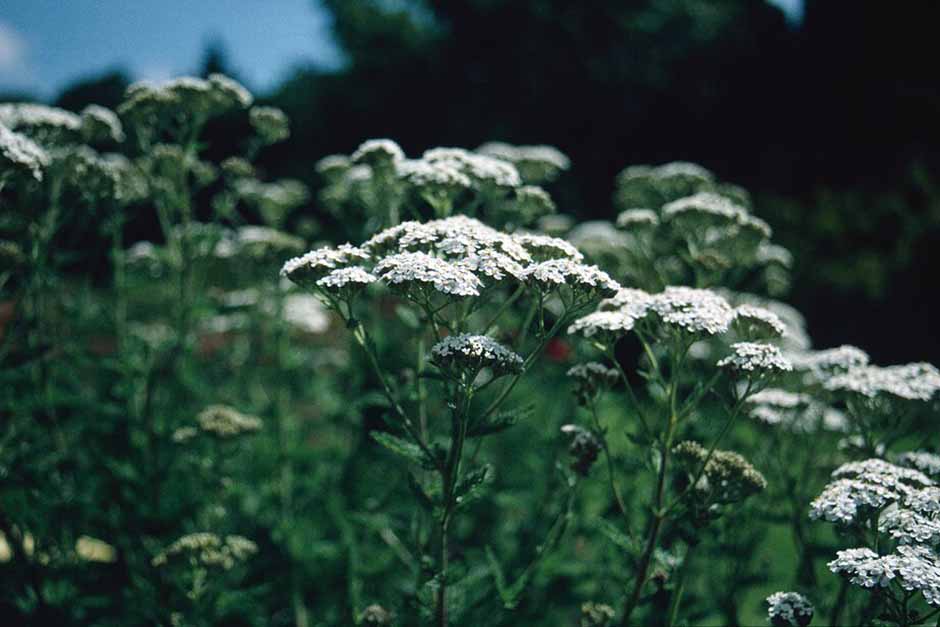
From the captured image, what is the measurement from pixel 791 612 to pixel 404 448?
1812 millimetres

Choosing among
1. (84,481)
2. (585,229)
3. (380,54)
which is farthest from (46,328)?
(380,54)

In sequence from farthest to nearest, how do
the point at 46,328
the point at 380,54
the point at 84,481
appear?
the point at 380,54 < the point at 46,328 < the point at 84,481

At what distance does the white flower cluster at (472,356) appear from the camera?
271cm

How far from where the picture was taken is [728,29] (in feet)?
87.2

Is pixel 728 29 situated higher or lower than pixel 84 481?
higher

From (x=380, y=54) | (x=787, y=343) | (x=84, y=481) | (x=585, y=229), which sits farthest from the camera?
(x=380, y=54)

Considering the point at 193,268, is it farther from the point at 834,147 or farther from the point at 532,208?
the point at 834,147

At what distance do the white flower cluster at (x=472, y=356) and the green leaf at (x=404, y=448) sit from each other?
44 cm

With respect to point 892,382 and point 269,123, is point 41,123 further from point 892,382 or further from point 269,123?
point 892,382

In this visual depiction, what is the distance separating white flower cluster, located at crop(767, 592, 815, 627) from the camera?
2.80m

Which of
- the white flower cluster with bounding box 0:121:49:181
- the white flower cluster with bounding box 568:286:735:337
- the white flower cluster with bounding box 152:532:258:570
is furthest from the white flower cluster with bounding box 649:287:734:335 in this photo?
the white flower cluster with bounding box 0:121:49:181

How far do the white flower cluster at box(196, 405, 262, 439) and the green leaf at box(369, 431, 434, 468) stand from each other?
5.66ft

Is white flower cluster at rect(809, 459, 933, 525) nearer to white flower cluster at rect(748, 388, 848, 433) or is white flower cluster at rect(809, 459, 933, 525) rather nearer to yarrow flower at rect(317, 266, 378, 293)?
white flower cluster at rect(748, 388, 848, 433)

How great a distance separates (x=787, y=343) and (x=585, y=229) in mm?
2443
